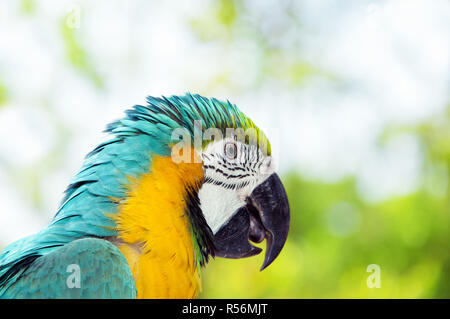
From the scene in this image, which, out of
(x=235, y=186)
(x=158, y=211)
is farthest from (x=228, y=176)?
(x=158, y=211)

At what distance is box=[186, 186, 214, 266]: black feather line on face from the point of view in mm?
1387

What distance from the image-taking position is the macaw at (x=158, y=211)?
1.11m

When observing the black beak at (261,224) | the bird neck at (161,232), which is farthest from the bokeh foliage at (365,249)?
the bird neck at (161,232)

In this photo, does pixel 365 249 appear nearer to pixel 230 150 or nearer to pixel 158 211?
pixel 230 150

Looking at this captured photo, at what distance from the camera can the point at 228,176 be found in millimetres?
1535

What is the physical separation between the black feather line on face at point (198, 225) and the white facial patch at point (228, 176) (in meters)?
0.04

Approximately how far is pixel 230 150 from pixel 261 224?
349mm

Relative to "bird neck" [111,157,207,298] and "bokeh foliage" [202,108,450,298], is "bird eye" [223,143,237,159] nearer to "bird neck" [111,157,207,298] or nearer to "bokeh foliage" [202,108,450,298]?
"bird neck" [111,157,207,298]

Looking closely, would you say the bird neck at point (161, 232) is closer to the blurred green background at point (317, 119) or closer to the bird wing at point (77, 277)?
the bird wing at point (77, 277)

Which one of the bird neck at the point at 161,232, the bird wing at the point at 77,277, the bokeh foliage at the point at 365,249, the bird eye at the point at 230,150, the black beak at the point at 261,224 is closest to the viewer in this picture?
the bird wing at the point at 77,277
